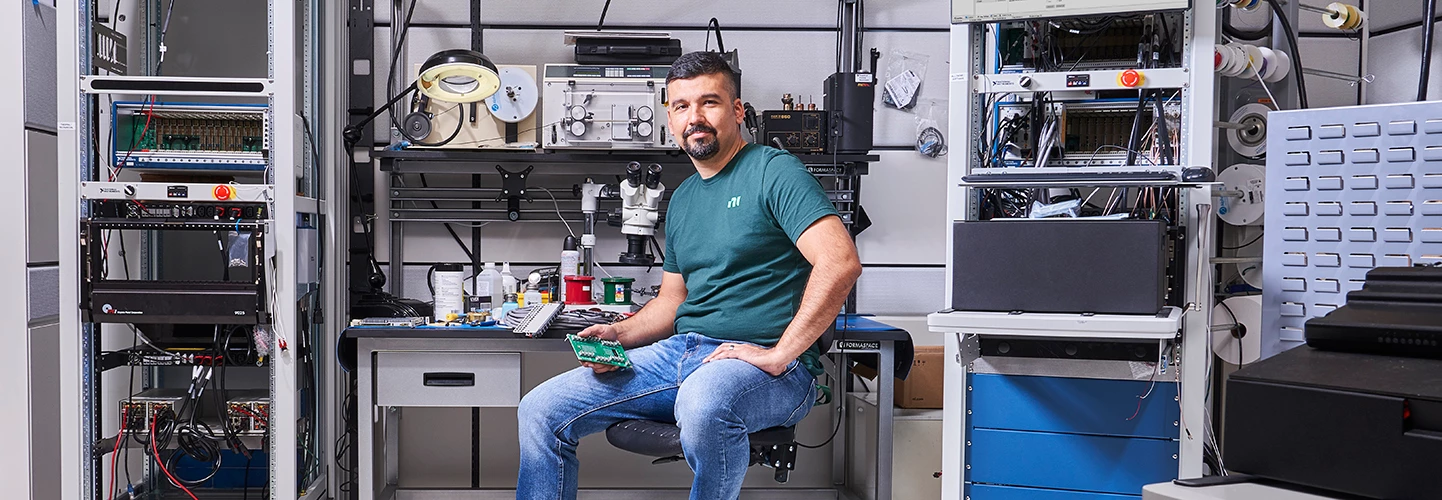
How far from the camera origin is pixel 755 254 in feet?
6.56

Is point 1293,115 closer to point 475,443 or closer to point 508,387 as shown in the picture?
point 508,387

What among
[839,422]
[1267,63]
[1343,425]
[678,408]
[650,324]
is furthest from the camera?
[839,422]

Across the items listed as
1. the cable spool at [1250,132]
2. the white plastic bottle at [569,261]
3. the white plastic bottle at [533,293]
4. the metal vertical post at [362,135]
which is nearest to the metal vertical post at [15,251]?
the metal vertical post at [362,135]

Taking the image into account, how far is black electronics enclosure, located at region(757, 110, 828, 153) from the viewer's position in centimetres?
274

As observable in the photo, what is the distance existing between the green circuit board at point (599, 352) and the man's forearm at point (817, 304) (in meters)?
0.35

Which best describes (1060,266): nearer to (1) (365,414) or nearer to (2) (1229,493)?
(2) (1229,493)

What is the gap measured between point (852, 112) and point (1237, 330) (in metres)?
1.21

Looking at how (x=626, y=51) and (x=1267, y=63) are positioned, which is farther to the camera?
(x=626, y=51)

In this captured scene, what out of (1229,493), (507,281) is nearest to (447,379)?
(507,281)

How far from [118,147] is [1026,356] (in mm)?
2528

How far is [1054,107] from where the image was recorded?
2.13 meters

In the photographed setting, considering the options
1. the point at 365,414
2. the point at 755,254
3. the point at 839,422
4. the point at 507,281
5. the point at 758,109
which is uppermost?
the point at 758,109

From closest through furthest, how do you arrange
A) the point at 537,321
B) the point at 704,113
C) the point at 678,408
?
the point at 678,408 → the point at 704,113 → the point at 537,321

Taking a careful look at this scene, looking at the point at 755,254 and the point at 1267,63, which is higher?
the point at 1267,63
